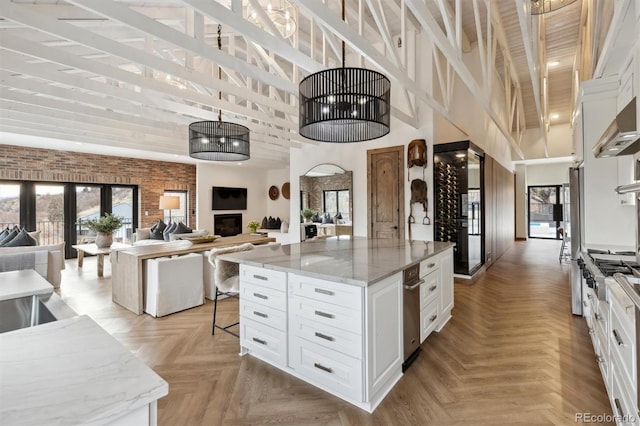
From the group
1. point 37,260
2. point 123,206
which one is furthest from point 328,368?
point 123,206

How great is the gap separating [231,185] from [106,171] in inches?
132

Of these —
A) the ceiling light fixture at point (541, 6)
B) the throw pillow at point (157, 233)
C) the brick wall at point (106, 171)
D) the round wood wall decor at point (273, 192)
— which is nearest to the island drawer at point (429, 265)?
the ceiling light fixture at point (541, 6)

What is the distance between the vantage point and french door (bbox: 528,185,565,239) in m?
11.2

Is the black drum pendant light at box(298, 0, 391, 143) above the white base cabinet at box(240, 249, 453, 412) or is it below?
above

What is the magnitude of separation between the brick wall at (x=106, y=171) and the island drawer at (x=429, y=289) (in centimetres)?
827

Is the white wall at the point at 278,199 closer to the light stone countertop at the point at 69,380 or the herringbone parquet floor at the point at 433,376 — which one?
the herringbone parquet floor at the point at 433,376

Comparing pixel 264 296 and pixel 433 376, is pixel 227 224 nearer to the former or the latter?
pixel 264 296

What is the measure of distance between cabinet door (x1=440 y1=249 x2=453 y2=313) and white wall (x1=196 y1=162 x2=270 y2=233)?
7.69 metres

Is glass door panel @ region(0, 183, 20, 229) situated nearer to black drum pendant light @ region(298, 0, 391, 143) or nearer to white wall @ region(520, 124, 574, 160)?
black drum pendant light @ region(298, 0, 391, 143)

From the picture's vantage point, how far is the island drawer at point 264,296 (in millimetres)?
2189

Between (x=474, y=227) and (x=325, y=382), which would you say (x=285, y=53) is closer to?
(x=325, y=382)

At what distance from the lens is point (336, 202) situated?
6.34 metres

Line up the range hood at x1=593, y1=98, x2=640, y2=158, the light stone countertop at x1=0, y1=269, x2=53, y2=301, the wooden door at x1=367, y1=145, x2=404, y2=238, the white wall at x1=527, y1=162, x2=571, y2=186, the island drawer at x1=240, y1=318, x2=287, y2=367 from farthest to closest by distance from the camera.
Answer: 1. the white wall at x1=527, y1=162, x2=571, y2=186
2. the wooden door at x1=367, y1=145, x2=404, y2=238
3. the island drawer at x1=240, y1=318, x2=287, y2=367
4. the range hood at x1=593, y1=98, x2=640, y2=158
5. the light stone countertop at x1=0, y1=269, x2=53, y2=301

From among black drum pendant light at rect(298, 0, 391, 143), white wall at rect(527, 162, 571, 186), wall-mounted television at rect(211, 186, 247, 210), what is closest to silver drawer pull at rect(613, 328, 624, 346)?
black drum pendant light at rect(298, 0, 391, 143)
